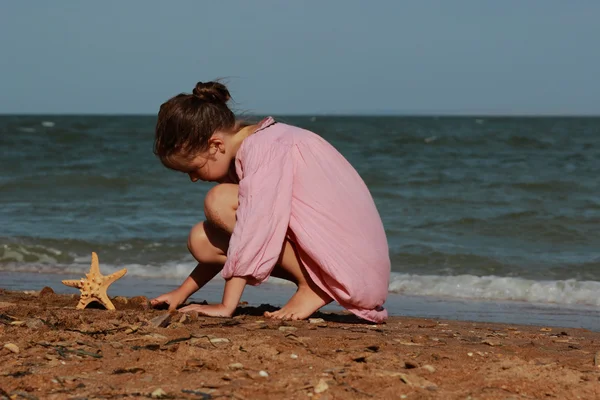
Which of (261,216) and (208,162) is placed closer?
(261,216)

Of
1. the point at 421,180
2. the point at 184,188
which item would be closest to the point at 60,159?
the point at 184,188

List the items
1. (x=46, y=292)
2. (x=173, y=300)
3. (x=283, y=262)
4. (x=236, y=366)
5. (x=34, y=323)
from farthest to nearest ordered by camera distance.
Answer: (x=46, y=292) → (x=173, y=300) → (x=283, y=262) → (x=34, y=323) → (x=236, y=366)

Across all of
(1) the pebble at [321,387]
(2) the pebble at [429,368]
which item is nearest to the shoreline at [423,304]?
(2) the pebble at [429,368]

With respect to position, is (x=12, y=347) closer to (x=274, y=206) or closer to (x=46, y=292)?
(x=274, y=206)

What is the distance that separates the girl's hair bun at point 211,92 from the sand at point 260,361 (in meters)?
0.93

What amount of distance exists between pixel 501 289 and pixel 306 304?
282 cm

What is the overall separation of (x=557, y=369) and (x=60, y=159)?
15.8m

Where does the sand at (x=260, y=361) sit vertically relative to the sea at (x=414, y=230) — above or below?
above

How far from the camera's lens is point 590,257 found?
24.6 ft

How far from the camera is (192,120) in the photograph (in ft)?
11.4

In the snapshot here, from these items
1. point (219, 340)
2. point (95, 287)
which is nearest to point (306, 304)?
point (219, 340)

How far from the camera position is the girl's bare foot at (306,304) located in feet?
12.3

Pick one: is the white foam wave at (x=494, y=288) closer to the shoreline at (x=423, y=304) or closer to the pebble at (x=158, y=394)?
the shoreline at (x=423, y=304)

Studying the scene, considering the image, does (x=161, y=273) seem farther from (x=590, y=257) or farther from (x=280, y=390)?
(x=280, y=390)
